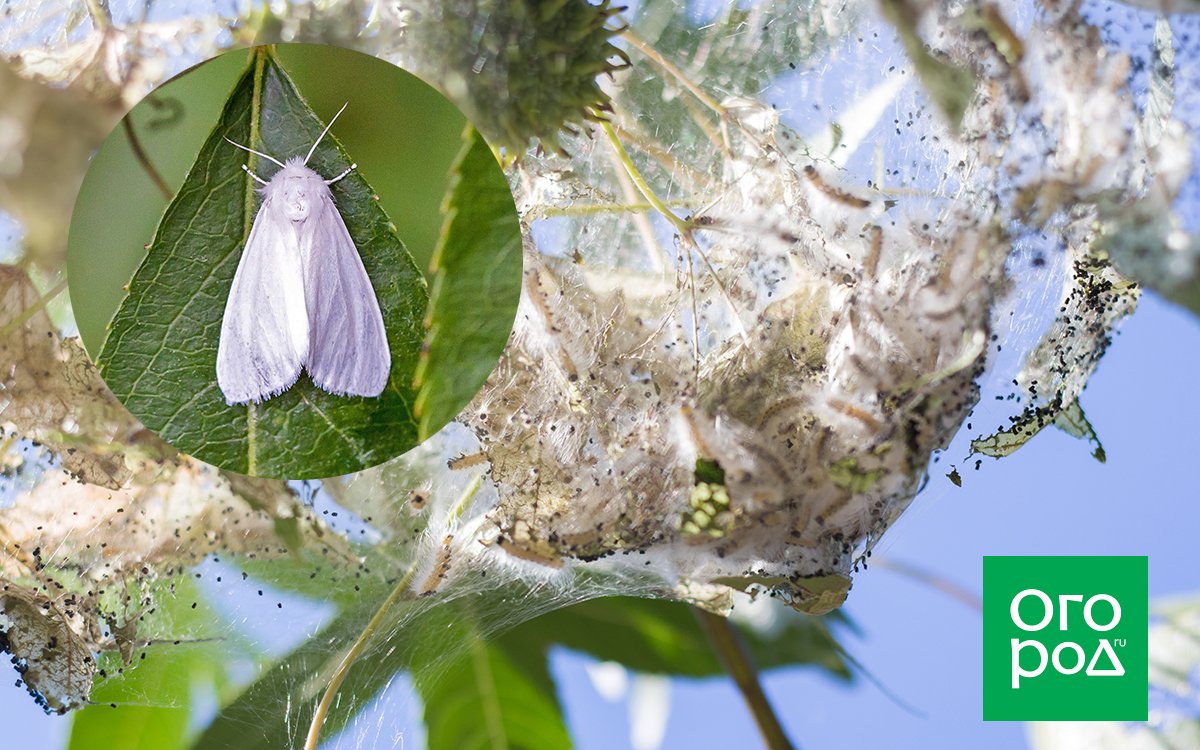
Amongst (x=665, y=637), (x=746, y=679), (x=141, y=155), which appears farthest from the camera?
(x=665, y=637)

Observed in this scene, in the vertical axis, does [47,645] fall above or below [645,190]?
below

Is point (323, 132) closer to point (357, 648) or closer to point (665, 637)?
point (357, 648)

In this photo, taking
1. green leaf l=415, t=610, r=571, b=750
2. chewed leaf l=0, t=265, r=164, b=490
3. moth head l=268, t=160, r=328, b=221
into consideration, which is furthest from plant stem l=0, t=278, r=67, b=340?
green leaf l=415, t=610, r=571, b=750

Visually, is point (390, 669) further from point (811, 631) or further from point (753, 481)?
point (811, 631)

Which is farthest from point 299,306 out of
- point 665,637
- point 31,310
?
point 665,637

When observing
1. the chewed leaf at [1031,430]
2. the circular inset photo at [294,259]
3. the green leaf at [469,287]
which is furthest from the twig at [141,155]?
the chewed leaf at [1031,430]

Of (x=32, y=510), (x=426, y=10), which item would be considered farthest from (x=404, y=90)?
(x=32, y=510)
